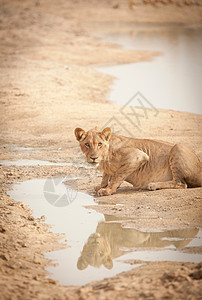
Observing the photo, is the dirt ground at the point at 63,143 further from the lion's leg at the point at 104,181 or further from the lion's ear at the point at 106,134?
the lion's ear at the point at 106,134

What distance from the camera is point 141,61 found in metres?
26.6

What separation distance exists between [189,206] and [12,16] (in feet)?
104

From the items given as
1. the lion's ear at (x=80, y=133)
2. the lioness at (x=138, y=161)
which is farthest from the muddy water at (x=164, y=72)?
the lion's ear at (x=80, y=133)

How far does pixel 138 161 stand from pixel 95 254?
2.47 metres

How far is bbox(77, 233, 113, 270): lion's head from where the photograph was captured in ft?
19.6

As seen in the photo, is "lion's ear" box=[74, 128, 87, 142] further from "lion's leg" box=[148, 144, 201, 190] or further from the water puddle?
the water puddle

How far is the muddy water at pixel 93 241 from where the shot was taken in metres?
5.85

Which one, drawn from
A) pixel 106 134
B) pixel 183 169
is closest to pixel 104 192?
pixel 106 134

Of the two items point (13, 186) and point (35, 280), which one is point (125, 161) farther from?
point (35, 280)

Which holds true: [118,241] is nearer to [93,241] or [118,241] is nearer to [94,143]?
[93,241]

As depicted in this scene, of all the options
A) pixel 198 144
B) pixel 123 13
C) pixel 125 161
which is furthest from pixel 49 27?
pixel 125 161

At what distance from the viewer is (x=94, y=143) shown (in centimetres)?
812

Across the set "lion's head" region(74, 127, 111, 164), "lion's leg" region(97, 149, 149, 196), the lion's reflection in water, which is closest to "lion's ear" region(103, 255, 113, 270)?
the lion's reflection in water

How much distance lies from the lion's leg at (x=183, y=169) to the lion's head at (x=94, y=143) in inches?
38.0
